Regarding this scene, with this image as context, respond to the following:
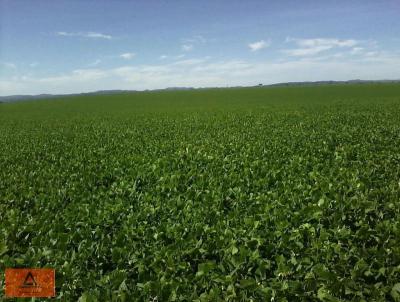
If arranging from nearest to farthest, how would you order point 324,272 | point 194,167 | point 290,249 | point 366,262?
point 324,272 → point 366,262 → point 290,249 → point 194,167

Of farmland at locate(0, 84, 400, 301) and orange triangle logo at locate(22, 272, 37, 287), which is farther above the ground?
orange triangle logo at locate(22, 272, 37, 287)

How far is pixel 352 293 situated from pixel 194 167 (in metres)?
7.40

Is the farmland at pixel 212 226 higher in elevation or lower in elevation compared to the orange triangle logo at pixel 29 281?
lower

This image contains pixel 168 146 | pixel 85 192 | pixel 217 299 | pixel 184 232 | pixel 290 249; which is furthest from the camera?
pixel 168 146

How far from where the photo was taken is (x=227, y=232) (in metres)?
6.11

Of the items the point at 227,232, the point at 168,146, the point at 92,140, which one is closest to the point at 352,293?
the point at 227,232

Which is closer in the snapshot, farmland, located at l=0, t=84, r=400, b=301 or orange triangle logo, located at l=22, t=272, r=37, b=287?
orange triangle logo, located at l=22, t=272, r=37, b=287

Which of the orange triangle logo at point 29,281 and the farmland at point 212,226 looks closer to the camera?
the orange triangle logo at point 29,281

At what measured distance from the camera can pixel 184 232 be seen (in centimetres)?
640

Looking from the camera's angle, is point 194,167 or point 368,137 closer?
point 194,167

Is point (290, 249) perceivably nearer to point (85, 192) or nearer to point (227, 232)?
point (227, 232)

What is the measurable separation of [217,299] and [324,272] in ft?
4.61

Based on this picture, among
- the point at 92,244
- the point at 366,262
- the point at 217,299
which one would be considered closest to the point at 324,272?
the point at 366,262

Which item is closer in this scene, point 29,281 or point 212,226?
point 29,281
